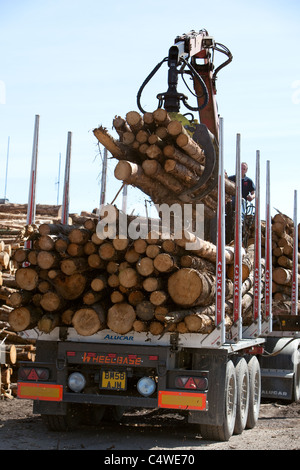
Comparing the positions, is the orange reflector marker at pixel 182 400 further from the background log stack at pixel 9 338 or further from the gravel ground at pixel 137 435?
the background log stack at pixel 9 338

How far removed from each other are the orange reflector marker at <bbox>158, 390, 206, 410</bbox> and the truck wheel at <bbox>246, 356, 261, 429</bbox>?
2257 mm

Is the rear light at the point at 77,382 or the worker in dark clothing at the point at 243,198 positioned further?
the worker in dark clothing at the point at 243,198

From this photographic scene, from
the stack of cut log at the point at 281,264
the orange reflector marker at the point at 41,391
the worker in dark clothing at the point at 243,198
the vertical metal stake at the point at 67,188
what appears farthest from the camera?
the stack of cut log at the point at 281,264

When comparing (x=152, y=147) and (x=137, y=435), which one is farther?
(x=152, y=147)

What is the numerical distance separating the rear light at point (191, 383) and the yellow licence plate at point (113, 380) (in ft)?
2.19

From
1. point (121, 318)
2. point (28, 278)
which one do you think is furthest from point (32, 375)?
point (121, 318)

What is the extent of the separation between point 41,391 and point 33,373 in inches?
9.9

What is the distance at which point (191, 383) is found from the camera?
329 inches

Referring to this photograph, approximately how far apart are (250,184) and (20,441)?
7.38 m

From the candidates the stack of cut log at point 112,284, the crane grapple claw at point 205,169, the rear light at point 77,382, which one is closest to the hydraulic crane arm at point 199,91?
the crane grapple claw at point 205,169

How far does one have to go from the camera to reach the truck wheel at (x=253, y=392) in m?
10.3

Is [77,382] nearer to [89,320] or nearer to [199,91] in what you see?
[89,320]

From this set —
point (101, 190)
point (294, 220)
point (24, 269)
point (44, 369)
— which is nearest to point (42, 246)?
point (24, 269)

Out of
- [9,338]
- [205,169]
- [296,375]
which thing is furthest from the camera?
[296,375]
